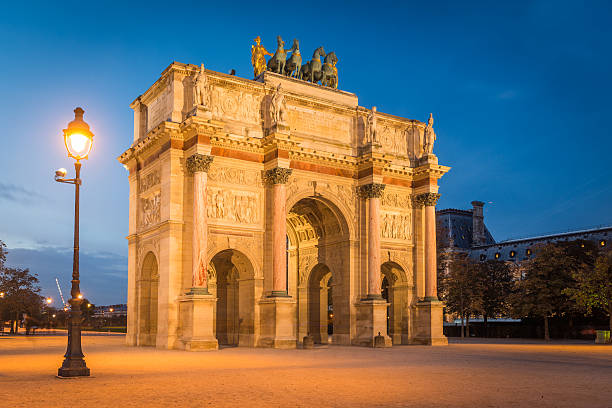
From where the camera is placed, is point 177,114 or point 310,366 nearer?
point 310,366

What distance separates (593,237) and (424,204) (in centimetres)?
4440

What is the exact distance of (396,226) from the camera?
149 feet

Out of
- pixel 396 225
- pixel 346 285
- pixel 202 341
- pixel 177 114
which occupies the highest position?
pixel 177 114

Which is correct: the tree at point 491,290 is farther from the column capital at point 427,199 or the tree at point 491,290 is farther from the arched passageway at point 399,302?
the column capital at point 427,199

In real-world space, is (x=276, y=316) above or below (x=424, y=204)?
below

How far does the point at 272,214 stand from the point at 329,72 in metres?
12.8

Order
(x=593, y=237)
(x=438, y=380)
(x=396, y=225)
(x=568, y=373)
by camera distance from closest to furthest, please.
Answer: (x=438, y=380) < (x=568, y=373) < (x=396, y=225) < (x=593, y=237)

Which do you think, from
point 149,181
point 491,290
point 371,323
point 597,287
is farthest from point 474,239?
point 149,181

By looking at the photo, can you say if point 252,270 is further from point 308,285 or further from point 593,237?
point 593,237

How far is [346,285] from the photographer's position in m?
42.8

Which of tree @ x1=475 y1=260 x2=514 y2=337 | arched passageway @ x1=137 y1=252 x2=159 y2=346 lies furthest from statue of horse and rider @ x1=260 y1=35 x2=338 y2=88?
tree @ x1=475 y1=260 x2=514 y2=337

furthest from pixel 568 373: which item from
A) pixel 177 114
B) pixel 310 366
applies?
pixel 177 114

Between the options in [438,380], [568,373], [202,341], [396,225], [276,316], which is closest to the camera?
[438,380]

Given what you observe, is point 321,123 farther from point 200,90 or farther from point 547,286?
point 547,286
